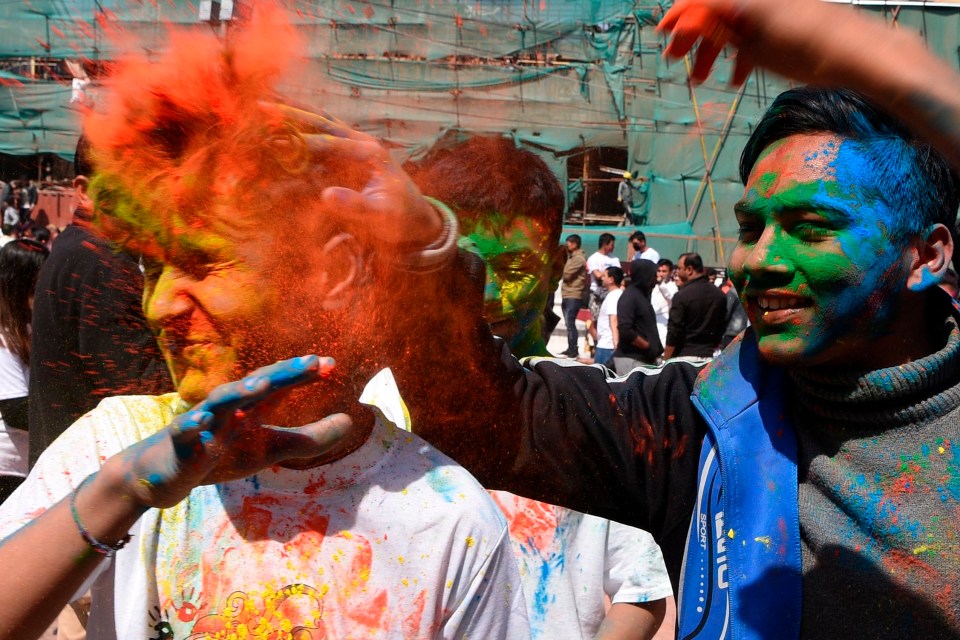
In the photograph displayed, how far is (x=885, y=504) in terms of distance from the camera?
1.36 meters

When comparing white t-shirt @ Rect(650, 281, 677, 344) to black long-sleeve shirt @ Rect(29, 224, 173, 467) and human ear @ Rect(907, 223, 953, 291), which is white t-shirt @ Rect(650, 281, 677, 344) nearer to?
black long-sleeve shirt @ Rect(29, 224, 173, 467)

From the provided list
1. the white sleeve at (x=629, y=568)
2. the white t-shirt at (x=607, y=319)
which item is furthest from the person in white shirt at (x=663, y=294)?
the white sleeve at (x=629, y=568)

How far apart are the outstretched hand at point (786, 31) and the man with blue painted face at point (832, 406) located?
21 centimetres

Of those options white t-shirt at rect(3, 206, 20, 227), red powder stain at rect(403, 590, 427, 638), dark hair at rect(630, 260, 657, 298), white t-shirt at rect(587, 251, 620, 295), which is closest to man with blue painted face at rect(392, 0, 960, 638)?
red powder stain at rect(403, 590, 427, 638)

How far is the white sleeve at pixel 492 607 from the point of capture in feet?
4.64

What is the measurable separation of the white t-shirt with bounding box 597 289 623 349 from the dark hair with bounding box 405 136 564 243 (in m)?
5.11

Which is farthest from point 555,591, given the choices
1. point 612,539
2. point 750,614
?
point 750,614

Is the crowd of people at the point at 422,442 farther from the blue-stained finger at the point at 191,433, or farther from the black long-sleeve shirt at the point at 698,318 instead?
the black long-sleeve shirt at the point at 698,318

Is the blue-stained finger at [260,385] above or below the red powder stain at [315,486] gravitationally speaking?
above

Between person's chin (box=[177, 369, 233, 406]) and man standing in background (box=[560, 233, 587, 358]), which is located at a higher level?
person's chin (box=[177, 369, 233, 406])


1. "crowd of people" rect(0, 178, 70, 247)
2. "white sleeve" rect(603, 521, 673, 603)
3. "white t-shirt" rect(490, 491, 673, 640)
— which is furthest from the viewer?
"crowd of people" rect(0, 178, 70, 247)

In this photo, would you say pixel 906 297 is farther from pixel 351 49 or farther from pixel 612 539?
pixel 351 49

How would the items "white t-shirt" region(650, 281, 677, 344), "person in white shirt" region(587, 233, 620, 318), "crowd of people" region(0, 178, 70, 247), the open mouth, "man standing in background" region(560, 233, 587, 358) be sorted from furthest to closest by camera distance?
"person in white shirt" region(587, 233, 620, 318) < "man standing in background" region(560, 233, 587, 358) < "white t-shirt" region(650, 281, 677, 344) < "crowd of people" region(0, 178, 70, 247) < the open mouth

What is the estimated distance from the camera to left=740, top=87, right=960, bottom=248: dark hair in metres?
1.42
